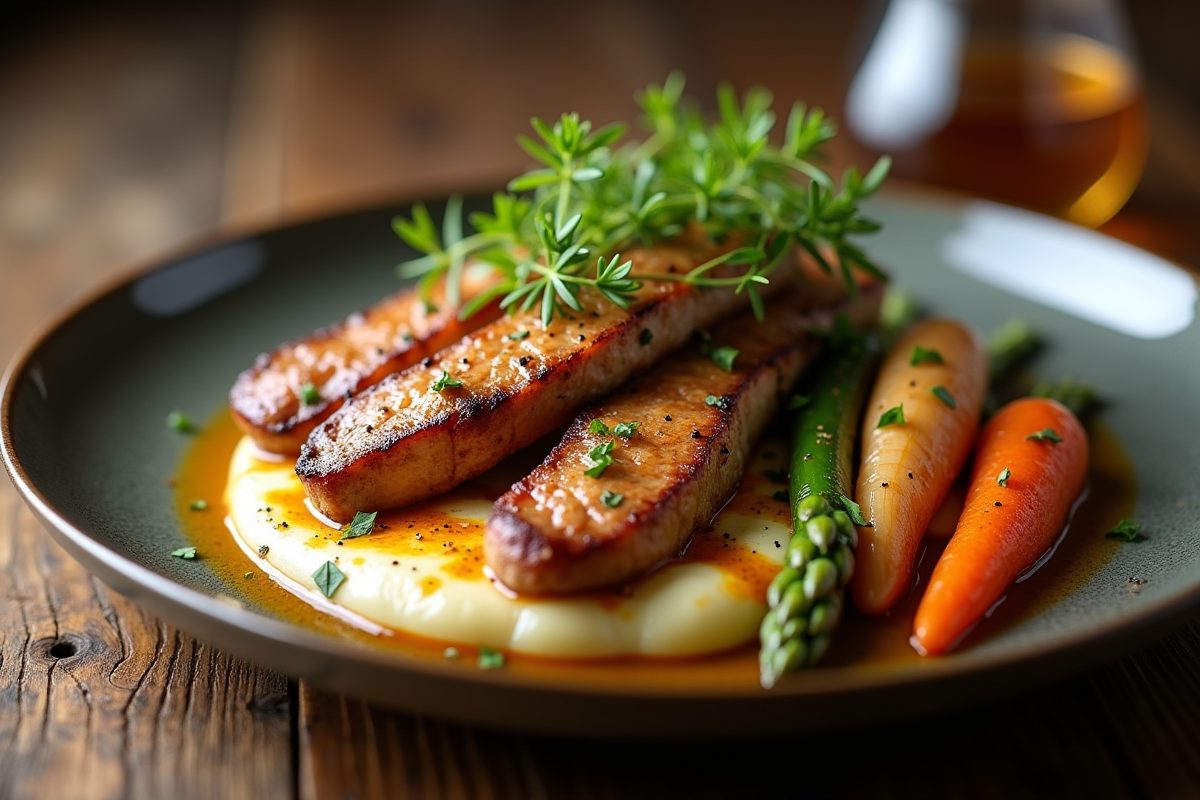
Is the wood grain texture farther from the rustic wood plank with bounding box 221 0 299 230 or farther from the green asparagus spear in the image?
the rustic wood plank with bounding box 221 0 299 230

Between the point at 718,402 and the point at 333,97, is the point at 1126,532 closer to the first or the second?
the point at 718,402

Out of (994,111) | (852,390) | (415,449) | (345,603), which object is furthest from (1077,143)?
(345,603)

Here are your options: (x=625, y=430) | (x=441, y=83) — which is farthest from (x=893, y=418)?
(x=441, y=83)

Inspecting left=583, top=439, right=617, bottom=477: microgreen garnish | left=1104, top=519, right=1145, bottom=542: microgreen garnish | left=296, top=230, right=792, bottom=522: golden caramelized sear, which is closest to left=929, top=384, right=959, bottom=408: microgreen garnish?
left=1104, top=519, right=1145, bottom=542: microgreen garnish

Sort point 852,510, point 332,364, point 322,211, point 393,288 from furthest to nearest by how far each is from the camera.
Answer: point 322,211, point 393,288, point 332,364, point 852,510

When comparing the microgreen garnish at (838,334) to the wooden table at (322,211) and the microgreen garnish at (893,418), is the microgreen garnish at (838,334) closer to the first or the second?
the microgreen garnish at (893,418)

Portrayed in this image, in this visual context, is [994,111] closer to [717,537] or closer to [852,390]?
[852,390]
